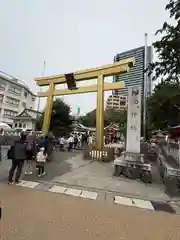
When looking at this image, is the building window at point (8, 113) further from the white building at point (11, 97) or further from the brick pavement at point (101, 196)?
the brick pavement at point (101, 196)

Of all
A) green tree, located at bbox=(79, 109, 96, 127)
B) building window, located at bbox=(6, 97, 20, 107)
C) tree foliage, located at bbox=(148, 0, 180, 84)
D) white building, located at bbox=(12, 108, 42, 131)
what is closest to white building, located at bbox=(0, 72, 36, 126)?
building window, located at bbox=(6, 97, 20, 107)

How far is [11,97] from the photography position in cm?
5341

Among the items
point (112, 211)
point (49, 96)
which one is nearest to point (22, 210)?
point (112, 211)

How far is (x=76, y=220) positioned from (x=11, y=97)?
52774mm

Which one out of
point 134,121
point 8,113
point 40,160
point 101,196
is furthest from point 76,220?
point 8,113

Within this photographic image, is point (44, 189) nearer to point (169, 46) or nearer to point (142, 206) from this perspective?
point (142, 206)

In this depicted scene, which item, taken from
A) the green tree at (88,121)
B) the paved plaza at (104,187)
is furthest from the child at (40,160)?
the green tree at (88,121)

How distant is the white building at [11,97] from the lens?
166 feet

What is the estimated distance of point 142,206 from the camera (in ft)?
20.3

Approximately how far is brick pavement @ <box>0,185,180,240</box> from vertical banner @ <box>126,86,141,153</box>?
4527 mm

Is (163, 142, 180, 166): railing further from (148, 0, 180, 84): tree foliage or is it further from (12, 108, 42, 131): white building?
(12, 108, 42, 131): white building

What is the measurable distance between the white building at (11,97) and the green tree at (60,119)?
2259 centimetres

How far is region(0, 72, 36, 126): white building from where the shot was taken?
50.6m

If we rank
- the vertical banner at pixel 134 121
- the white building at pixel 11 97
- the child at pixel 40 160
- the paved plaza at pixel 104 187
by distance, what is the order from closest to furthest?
the paved plaza at pixel 104 187 → the child at pixel 40 160 → the vertical banner at pixel 134 121 → the white building at pixel 11 97
